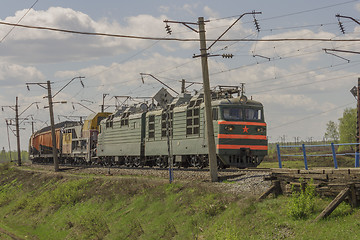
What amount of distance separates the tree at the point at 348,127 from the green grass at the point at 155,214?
296 ft

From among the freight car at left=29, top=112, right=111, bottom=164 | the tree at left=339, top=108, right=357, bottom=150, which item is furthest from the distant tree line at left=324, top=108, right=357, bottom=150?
the freight car at left=29, top=112, right=111, bottom=164

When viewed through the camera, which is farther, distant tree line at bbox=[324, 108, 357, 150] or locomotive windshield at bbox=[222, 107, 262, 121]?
distant tree line at bbox=[324, 108, 357, 150]

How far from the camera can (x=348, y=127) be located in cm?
11588

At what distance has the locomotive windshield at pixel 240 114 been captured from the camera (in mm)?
25750

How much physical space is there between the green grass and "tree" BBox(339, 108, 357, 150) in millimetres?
90317

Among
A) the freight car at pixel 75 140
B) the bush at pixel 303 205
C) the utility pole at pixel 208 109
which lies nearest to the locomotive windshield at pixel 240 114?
the utility pole at pixel 208 109

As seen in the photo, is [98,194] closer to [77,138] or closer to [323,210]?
[323,210]

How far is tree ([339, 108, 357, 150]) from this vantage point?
370 ft

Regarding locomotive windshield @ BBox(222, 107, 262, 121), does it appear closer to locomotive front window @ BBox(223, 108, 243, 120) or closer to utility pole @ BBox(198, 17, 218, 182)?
locomotive front window @ BBox(223, 108, 243, 120)

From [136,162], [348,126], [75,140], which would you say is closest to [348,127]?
[348,126]

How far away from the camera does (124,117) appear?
3853cm

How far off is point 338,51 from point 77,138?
98.4ft

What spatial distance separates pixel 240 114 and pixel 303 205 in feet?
42.9

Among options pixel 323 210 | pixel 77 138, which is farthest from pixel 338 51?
pixel 77 138
